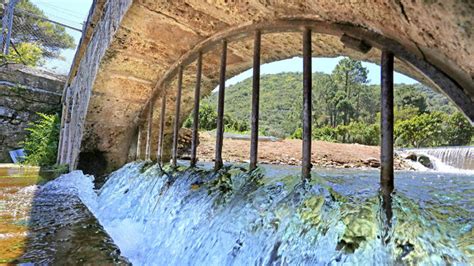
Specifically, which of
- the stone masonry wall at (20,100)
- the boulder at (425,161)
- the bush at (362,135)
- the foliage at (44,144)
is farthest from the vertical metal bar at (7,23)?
the bush at (362,135)

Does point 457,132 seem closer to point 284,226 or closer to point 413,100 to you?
point 413,100

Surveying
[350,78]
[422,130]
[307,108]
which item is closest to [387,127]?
[307,108]

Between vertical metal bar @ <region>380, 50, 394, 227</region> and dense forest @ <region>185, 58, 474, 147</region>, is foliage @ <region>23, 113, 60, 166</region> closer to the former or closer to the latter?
dense forest @ <region>185, 58, 474, 147</region>

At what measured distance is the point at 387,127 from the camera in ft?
3.10

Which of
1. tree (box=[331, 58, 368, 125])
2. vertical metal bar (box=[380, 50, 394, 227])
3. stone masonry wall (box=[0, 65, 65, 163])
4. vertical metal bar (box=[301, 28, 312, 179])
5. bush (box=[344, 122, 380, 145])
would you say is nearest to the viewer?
vertical metal bar (box=[380, 50, 394, 227])

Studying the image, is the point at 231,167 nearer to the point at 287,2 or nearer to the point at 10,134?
the point at 287,2

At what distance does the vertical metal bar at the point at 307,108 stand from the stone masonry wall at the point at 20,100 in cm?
696

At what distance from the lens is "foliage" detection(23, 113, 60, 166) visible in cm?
517

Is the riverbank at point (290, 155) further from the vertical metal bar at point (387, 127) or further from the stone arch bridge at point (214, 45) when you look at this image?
the vertical metal bar at point (387, 127)

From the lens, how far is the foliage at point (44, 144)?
17.0 feet

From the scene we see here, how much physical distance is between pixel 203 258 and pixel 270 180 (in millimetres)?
432

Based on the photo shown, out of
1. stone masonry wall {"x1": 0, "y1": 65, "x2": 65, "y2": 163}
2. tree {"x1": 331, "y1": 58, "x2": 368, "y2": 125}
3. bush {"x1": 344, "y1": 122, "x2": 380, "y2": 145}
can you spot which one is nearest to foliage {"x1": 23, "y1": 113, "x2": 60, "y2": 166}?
stone masonry wall {"x1": 0, "y1": 65, "x2": 65, "y2": 163}

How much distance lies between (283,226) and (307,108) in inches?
20.0

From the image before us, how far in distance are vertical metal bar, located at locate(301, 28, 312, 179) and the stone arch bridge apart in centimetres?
8
